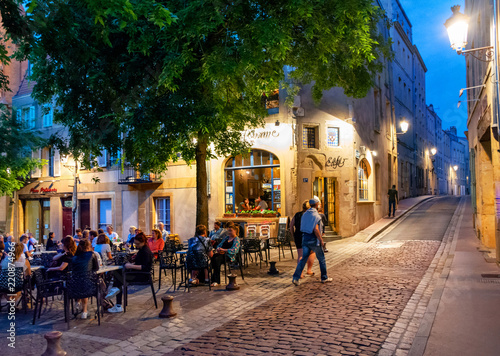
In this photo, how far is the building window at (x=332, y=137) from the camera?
733 inches

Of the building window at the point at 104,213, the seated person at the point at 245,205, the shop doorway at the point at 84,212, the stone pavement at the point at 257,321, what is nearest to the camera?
the stone pavement at the point at 257,321

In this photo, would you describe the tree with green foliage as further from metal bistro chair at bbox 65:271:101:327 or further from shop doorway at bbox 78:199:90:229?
shop doorway at bbox 78:199:90:229

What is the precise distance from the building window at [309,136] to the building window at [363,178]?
3.34m

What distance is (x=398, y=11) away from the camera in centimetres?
3238

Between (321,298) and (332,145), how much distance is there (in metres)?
11.7

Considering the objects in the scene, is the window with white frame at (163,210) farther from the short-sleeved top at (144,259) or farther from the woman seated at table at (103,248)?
the short-sleeved top at (144,259)

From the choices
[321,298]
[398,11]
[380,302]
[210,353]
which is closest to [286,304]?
[321,298]

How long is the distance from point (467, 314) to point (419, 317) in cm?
69

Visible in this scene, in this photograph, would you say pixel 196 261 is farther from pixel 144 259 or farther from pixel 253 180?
pixel 253 180

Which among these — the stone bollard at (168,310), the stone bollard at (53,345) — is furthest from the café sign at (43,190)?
the stone bollard at (53,345)

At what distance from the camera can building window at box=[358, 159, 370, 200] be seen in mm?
20523

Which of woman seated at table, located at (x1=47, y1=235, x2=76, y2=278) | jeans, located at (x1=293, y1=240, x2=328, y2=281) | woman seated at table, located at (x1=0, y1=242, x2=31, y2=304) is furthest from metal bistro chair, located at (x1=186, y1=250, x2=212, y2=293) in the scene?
woman seated at table, located at (x1=0, y1=242, x2=31, y2=304)

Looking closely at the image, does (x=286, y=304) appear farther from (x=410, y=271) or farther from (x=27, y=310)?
(x=27, y=310)

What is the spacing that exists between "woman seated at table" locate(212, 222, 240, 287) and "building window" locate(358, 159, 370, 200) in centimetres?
1181
